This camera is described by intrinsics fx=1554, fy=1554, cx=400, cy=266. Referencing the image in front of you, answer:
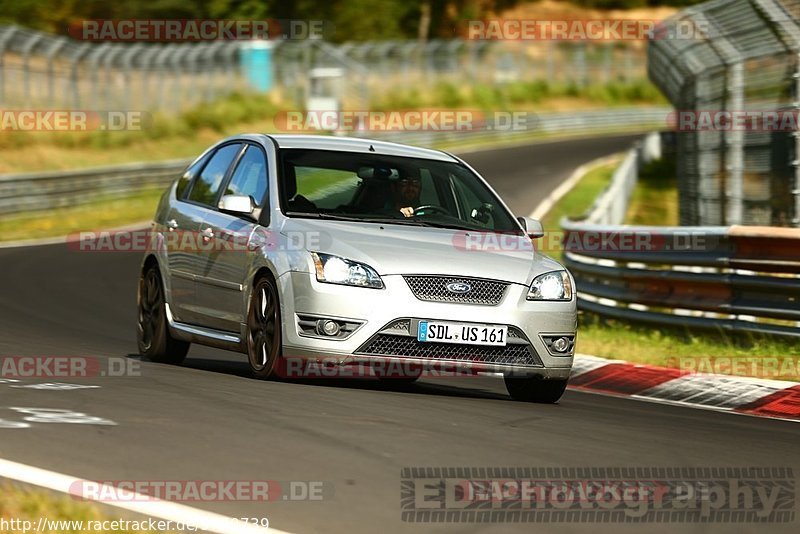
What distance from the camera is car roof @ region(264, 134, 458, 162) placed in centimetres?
1041

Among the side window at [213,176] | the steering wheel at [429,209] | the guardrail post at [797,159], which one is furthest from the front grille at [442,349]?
the guardrail post at [797,159]

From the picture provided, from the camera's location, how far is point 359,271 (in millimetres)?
9117

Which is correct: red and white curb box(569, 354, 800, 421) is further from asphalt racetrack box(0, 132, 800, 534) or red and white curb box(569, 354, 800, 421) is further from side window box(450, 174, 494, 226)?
side window box(450, 174, 494, 226)

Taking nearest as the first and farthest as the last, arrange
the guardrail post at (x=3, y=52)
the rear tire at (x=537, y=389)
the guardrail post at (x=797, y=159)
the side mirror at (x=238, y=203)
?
the side mirror at (x=238, y=203) < the rear tire at (x=537, y=389) < the guardrail post at (x=797, y=159) < the guardrail post at (x=3, y=52)

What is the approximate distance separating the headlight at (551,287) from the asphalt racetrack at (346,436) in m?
0.68

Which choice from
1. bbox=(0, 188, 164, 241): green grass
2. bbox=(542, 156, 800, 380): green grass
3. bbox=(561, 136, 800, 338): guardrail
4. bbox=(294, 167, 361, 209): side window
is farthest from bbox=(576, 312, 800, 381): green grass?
bbox=(0, 188, 164, 241): green grass

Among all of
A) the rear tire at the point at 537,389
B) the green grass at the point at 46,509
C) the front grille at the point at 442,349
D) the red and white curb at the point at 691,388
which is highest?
the green grass at the point at 46,509

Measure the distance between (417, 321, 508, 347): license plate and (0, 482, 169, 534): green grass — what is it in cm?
375

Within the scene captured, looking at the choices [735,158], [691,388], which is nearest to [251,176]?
[691,388]

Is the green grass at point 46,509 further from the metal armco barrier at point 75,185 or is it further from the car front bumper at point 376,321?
the metal armco barrier at point 75,185

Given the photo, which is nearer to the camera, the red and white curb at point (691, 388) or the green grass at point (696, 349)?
the red and white curb at point (691, 388)

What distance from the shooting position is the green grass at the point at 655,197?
27297 mm

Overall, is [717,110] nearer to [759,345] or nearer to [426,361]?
[759,345]

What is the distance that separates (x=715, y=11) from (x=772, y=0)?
6.07 feet
